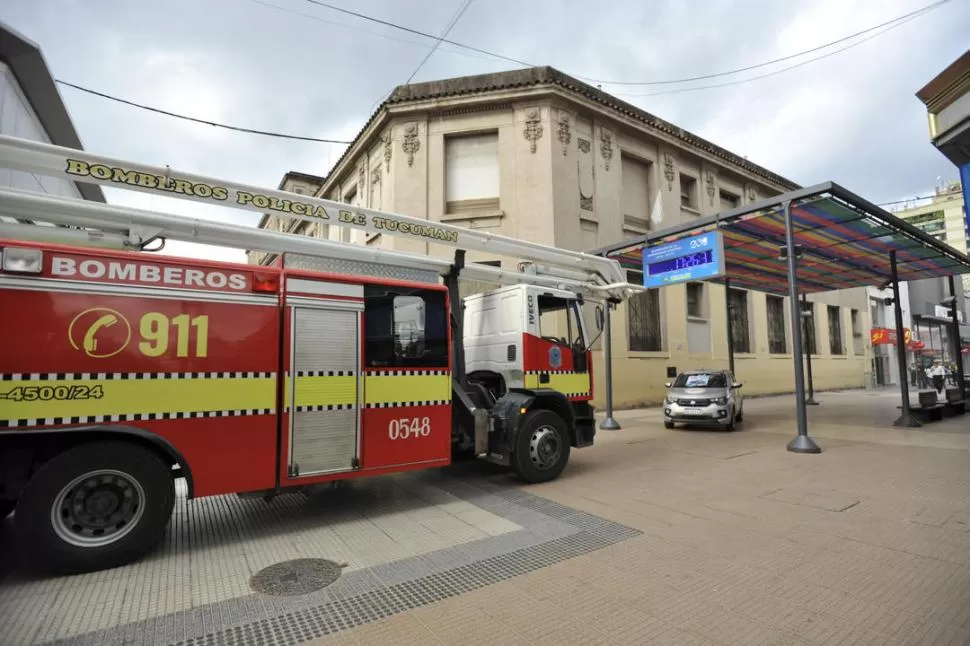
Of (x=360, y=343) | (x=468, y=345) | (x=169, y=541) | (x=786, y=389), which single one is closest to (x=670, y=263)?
(x=468, y=345)

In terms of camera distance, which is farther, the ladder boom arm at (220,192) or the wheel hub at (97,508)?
the ladder boom arm at (220,192)

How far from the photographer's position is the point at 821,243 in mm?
12844

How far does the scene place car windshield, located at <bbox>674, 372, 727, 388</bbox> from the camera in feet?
43.7

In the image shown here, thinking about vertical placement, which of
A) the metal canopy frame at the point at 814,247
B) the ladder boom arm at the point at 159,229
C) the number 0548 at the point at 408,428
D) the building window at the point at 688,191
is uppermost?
the building window at the point at 688,191

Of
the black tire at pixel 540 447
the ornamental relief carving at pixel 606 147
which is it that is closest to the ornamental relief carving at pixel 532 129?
the ornamental relief carving at pixel 606 147

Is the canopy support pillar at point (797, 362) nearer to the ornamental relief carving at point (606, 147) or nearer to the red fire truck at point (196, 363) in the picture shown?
the red fire truck at point (196, 363)

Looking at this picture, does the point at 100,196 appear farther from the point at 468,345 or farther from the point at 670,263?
the point at 670,263

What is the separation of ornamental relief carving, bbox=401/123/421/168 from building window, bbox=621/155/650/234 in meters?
7.60

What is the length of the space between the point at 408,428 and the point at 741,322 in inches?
823

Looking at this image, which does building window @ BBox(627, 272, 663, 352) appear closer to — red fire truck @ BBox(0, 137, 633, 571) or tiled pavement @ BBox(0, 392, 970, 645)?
tiled pavement @ BBox(0, 392, 970, 645)

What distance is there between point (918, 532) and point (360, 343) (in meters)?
6.04

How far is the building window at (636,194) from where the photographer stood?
727 inches

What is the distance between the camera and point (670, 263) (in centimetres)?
1194

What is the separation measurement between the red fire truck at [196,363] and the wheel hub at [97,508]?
0.01 metres
